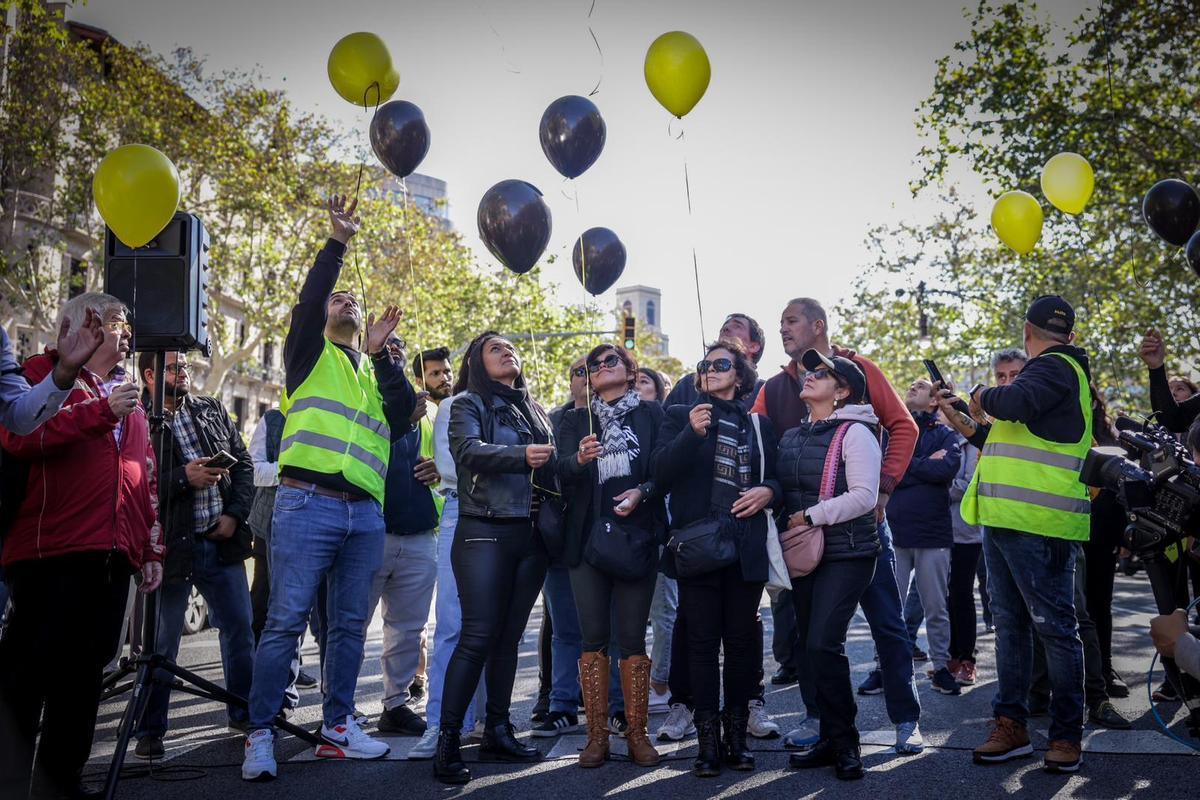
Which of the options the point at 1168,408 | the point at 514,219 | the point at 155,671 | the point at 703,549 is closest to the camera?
the point at 703,549

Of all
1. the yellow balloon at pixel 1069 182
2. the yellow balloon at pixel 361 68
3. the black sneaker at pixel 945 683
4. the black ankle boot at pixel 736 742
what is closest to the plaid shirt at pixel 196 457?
the yellow balloon at pixel 361 68

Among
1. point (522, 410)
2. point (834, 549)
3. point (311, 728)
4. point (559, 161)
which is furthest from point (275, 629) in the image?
point (559, 161)

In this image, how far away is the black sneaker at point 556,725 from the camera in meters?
5.92

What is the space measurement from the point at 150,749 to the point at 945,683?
196 inches

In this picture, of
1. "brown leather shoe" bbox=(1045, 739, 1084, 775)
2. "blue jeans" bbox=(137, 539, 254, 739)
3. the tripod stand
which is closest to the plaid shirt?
"blue jeans" bbox=(137, 539, 254, 739)

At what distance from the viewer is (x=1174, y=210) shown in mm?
8078

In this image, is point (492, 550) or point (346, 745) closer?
point (492, 550)

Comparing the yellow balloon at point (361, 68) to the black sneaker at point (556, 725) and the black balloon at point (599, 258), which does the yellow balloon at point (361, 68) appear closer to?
the black balloon at point (599, 258)

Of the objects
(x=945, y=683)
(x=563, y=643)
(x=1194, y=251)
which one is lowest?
(x=945, y=683)

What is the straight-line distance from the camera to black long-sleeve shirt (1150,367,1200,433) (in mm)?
6480

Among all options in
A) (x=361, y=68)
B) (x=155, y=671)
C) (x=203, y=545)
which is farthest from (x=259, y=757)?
(x=361, y=68)

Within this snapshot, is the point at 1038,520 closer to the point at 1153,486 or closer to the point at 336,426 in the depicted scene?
the point at 1153,486

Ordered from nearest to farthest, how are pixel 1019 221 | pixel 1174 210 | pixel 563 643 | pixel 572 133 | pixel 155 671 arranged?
pixel 155 671
pixel 563 643
pixel 572 133
pixel 1174 210
pixel 1019 221

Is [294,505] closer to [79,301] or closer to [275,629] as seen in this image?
[275,629]
